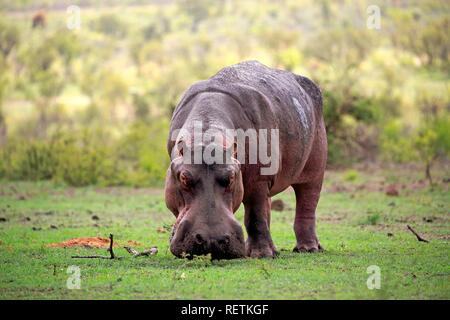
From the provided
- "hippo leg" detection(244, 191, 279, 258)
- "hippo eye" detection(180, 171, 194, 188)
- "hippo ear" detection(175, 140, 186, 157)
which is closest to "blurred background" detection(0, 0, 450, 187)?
"hippo leg" detection(244, 191, 279, 258)

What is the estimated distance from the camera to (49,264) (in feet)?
24.5

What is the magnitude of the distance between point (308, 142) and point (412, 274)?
269 centimetres

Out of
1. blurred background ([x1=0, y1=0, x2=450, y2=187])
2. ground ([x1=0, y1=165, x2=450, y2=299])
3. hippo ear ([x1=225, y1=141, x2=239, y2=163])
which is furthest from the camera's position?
blurred background ([x1=0, y1=0, x2=450, y2=187])

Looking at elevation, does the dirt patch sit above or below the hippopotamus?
below

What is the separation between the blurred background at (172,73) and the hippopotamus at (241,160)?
9328 mm

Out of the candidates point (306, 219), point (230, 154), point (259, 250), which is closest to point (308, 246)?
point (306, 219)

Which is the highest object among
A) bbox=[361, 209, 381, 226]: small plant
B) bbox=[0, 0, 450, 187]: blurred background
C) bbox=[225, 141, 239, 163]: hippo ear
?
bbox=[0, 0, 450, 187]: blurred background

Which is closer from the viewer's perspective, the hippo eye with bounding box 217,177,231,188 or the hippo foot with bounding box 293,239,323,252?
the hippo eye with bounding box 217,177,231,188

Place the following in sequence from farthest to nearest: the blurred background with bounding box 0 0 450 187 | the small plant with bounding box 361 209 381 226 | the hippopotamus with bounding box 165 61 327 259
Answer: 1. the blurred background with bounding box 0 0 450 187
2. the small plant with bounding box 361 209 381 226
3. the hippopotamus with bounding box 165 61 327 259

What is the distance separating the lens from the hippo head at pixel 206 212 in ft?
20.9

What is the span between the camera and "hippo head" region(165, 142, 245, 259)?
20.9 feet

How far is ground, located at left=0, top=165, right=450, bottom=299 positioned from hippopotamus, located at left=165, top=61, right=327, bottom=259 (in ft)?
1.05

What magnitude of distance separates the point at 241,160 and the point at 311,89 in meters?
2.56

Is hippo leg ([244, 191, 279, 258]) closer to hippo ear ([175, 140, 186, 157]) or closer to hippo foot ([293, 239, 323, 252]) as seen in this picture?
hippo foot ([293, 239, 323, 252])
